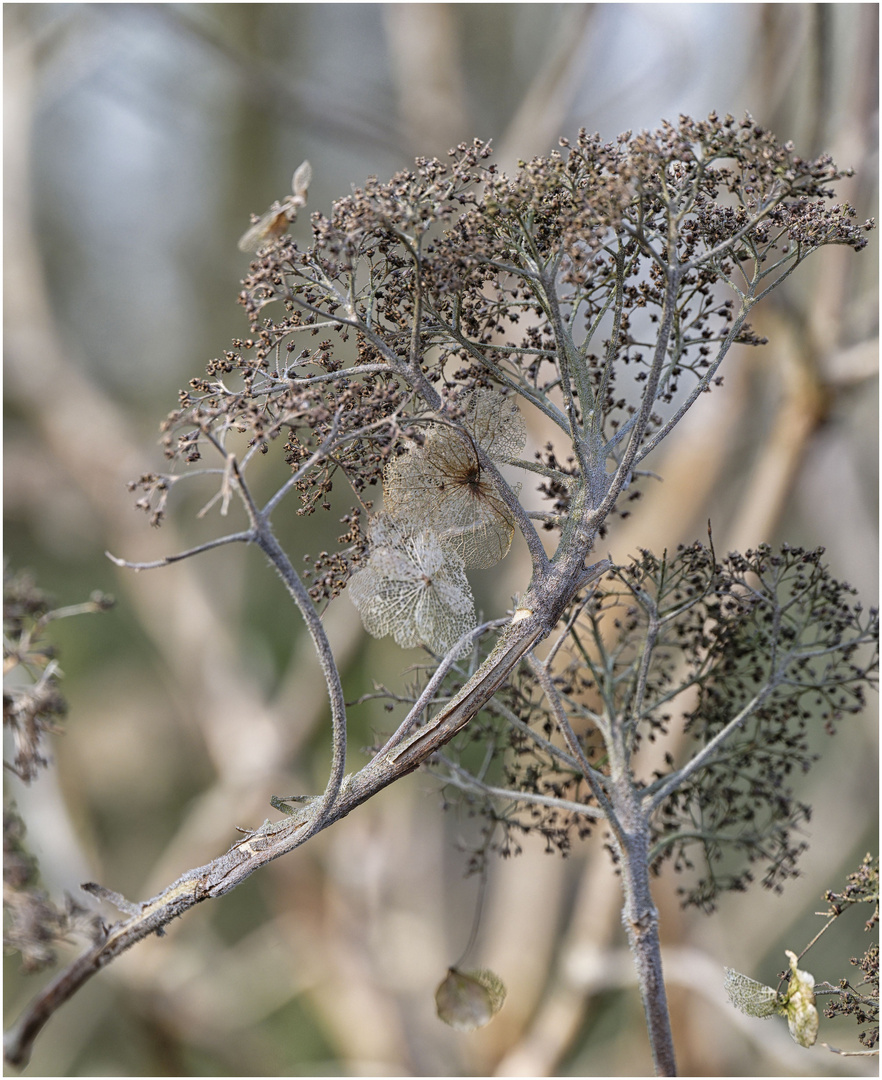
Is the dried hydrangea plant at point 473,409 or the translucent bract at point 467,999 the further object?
the translucent bract at point 467,999

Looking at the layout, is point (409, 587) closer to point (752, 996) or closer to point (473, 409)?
point (473, 409)

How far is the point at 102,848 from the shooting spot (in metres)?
3.21

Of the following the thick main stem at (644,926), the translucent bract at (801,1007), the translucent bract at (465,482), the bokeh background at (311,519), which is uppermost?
the bokeh background at (311,519)

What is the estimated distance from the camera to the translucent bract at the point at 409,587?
519 mm

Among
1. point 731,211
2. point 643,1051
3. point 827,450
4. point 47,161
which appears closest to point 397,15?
point 47,161

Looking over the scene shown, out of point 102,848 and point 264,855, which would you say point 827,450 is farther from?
point 102,848

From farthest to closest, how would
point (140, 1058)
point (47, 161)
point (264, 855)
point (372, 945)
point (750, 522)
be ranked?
point (47, 161)
point (140, 1058)
point (372, 945)
point (750, 522)
point (264, 855)

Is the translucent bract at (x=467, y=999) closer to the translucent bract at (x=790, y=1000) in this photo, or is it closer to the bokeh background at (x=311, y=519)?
the translucent bract at (x=790, y=1000)

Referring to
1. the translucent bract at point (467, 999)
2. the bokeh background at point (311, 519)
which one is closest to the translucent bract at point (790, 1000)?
the translucent bract at point (467, 999)

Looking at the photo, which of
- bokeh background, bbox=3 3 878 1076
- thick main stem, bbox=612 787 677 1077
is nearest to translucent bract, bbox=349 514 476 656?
thick main stem, bbox=612 787 677 1077

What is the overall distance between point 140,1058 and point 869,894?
3109mm

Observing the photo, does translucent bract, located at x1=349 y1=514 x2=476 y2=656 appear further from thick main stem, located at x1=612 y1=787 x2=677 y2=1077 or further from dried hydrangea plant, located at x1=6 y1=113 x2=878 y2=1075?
thick main stem, located at x1=612 y1=787 x2=677 y2=1077

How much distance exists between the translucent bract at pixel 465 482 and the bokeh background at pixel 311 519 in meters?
1.24

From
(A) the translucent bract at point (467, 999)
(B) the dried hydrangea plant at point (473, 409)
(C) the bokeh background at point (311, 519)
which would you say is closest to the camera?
(B) the dried hydrangea plant at point (473, 409)
